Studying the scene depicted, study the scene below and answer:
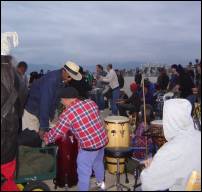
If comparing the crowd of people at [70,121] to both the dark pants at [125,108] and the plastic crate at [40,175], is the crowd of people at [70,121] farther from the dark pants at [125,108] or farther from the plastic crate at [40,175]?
the dark pants at [125,108]

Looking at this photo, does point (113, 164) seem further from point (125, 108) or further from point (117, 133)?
point (125, 108)

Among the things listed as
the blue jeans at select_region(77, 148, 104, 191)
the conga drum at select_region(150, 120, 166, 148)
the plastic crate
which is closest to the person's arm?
the plastic crate

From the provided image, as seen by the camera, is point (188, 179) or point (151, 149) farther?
point (151, 149)

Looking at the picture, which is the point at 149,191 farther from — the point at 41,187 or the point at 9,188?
the point at 41,187

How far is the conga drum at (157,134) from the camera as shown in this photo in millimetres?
6490

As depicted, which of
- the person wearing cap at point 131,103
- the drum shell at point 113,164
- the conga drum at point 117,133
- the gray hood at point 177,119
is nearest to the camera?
the gray hood at point 177,119

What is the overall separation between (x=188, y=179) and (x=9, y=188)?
179 cm

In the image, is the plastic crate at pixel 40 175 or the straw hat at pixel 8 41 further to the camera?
the plastic crate at pixel 40 175

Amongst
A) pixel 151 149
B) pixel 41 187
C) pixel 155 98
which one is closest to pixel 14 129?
pixel 41 187

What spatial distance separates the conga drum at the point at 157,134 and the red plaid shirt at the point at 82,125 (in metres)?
1.18

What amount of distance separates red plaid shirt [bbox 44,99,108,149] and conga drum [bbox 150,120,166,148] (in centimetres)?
118

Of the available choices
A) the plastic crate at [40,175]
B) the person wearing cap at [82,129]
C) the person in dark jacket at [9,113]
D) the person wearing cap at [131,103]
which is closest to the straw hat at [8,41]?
the person in dark jacket at [9,113]

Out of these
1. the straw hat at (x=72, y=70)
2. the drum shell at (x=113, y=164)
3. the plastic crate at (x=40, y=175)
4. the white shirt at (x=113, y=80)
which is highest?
the straw hat at (x=72, y=70)

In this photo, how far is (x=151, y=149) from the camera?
7133 mm
